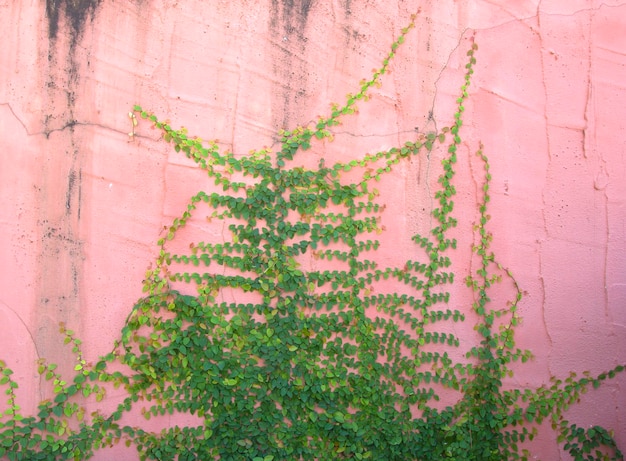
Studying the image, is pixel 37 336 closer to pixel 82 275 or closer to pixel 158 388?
pixel 82 275

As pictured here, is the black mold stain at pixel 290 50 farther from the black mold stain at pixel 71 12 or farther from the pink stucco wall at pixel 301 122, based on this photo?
the black mold stain at pixel 71 12

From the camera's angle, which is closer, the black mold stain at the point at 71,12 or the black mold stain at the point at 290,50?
the black mold stain at the point at 71,12

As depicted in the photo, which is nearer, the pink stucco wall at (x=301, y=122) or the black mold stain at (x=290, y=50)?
the pink stucco wall at (x=301, y=122)

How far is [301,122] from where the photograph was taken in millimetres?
2904

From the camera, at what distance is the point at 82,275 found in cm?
274

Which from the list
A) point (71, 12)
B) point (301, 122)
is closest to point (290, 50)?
point (301, 122)

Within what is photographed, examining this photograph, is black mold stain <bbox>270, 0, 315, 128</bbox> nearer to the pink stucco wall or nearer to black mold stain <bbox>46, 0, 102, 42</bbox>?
the pink stucco wall

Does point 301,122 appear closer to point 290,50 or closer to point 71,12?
point 290,50

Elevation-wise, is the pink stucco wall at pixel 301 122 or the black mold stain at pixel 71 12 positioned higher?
the black mold stain at pixel 71 12

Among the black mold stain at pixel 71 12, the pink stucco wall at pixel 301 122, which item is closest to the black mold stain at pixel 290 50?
the pink stucco wall at pixel 301 122

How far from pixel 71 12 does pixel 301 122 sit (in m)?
1.13

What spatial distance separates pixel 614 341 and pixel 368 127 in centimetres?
161

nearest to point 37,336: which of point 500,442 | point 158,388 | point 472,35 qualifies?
point 158,388

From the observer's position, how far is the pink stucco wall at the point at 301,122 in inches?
107
